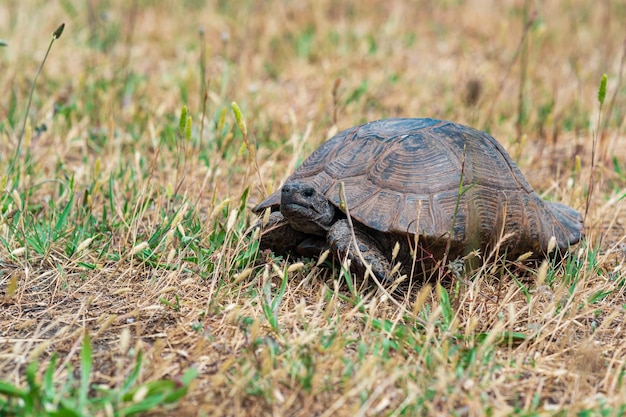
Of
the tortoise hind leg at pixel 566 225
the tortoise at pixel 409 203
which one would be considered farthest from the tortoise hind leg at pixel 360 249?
the tortoise hind leg at pixel 566 225

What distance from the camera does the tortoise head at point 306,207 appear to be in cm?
266

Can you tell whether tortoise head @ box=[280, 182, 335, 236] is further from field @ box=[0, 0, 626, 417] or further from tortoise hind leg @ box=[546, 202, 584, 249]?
tortoise hind leg @ box=[546, 202, 584, 249]

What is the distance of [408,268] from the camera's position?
108 inches

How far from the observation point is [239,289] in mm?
2516

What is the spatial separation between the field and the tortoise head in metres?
0.20

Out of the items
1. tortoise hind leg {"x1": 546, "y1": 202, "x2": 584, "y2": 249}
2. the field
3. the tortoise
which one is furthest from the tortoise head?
tortoise hind leg {"x1": 546, "y1": 202, "x2": 584, "y2": 249}

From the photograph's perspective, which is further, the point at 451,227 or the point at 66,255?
the point at 66,255

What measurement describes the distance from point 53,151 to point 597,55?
17.8 feet

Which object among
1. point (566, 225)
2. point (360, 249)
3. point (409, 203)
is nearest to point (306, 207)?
point (360, 249)

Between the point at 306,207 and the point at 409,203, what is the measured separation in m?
0.40

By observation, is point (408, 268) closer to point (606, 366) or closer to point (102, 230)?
point (606, 366)

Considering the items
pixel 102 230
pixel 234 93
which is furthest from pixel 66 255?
pixel 234 93

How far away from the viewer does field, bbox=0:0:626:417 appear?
193cm

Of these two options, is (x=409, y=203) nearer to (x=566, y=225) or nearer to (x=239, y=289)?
(x=239, y=289)
